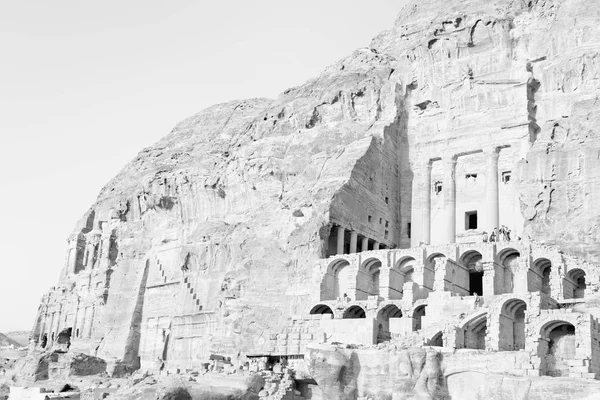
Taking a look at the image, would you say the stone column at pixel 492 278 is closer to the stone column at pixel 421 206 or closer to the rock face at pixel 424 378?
the rock face at pixel 424 378

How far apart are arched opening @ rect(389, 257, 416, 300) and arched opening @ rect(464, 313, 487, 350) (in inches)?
397

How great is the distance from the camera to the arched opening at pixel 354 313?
181 ft

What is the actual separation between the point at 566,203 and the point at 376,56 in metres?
29.8

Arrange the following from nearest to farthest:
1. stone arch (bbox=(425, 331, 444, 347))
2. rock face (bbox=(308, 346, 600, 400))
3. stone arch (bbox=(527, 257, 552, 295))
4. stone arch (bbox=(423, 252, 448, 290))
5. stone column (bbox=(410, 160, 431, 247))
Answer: rock face (bbox=(308, 346, 600, 400)), stone arch (bbox=(425, 331, 444, 347)), stone arch (bbox=(527, 257, 552, 295)), stone arch (bbox=(423, 252, 448, 290)), stone column (bbox=(410, 160, 431, 247))

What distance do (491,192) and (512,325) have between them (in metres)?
17.8

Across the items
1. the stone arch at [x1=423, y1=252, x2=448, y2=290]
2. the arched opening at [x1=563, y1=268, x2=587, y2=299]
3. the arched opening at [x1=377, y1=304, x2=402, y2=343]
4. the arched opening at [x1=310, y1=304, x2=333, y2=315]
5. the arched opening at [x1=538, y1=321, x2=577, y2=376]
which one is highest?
the stone arch at [x1=423, y1=252, x2=448, y2=290]

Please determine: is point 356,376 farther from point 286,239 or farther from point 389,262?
point 286,239

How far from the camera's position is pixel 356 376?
42438mm

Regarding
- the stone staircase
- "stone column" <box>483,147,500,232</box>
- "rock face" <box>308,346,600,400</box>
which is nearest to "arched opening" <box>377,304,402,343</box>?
"rock face" <box>308,346,600,400</box>

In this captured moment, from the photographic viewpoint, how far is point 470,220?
212ft

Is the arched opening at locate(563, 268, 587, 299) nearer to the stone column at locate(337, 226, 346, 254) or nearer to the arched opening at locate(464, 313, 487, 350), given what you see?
the arched opening at locate(464, 313, 487, 350)

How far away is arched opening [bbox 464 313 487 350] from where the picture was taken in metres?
45.2

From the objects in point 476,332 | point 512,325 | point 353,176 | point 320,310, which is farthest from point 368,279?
point 512,325

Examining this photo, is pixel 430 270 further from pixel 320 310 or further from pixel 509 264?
pixel 320 310
